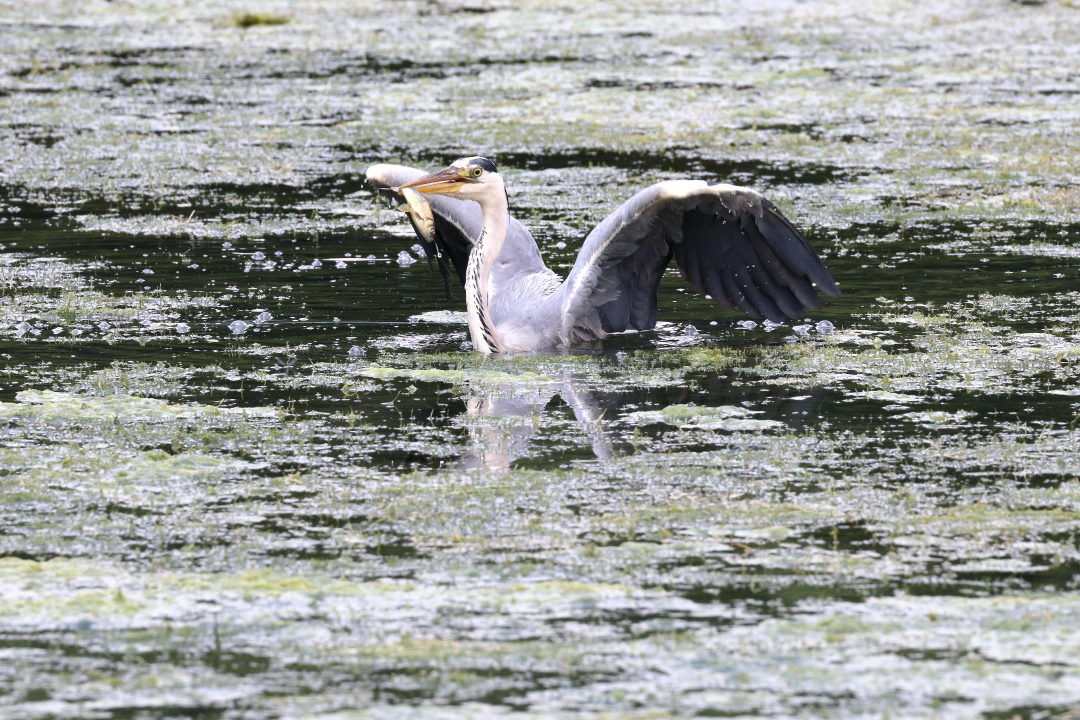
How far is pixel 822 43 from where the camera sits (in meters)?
20.3

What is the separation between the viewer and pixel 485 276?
9180 mm

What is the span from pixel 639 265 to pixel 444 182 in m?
1.19

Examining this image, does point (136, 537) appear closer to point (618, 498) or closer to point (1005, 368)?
point (618, 498)

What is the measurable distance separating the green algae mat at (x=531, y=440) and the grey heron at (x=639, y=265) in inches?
8.5

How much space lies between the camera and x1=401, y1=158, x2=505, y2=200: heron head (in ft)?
30.2

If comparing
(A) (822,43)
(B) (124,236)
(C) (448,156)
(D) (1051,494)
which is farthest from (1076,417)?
(A) (822,43)

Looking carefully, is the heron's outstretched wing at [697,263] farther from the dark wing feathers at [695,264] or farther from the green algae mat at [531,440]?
the green algae mat at [531,440]

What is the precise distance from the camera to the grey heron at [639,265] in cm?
855

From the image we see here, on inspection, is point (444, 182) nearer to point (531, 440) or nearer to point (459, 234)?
point (459, 234)

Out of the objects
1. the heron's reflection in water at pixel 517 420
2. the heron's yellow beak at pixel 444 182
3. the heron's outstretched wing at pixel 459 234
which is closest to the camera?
the heron's reflection in water at pixel 517 420

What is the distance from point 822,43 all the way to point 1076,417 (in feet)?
45.9

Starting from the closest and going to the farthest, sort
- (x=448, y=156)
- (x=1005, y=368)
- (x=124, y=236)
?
(x=1005, y=368), (x=124, y=236), (x=448, y=156)

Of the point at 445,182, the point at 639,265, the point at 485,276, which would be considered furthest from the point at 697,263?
the point at 445,182

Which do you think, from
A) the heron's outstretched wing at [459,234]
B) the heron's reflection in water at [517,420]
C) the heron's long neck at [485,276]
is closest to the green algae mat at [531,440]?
the heron's reflection in water at [517,420]
